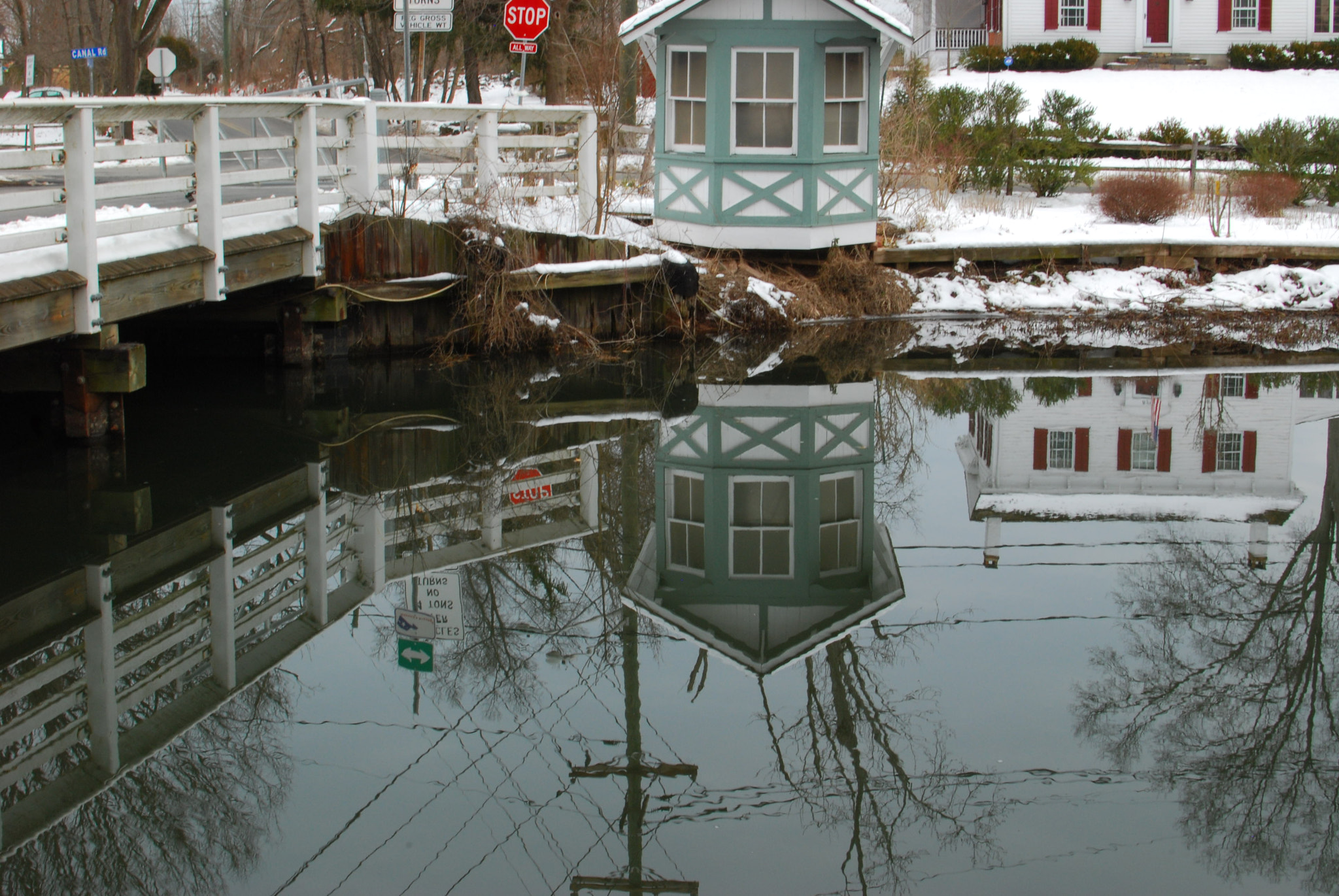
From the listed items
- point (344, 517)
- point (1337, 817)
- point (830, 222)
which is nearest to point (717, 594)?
point (344, 517)

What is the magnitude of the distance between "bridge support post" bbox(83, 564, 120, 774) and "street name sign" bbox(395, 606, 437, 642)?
48.2 inches

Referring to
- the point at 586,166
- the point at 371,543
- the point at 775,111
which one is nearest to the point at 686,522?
the point at 371,543

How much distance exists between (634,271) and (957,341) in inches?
145

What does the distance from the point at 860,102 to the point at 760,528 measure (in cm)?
1004

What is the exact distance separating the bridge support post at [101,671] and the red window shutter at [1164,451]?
22.3 ft

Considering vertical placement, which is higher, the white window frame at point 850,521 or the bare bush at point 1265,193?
the bare bush at point 1265,193

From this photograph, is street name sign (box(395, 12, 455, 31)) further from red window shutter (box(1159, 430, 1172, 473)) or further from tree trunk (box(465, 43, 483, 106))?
tree trunk (box(465, 43, 483, 106))

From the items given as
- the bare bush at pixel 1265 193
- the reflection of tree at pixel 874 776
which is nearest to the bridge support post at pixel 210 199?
the reflection of tree at pixel 874 776

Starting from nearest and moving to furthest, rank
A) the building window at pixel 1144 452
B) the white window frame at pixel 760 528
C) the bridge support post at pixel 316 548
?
the bridge support post at pixel 316 548 → the white window frame at pixel 760 528 → the building window at pixel 1144 452

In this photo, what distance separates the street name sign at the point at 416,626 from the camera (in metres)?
6.45

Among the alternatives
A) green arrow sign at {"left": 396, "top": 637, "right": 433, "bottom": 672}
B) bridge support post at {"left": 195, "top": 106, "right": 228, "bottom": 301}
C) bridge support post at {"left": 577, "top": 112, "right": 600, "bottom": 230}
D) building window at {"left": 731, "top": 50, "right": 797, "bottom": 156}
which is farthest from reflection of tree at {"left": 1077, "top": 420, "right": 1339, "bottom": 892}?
building window at {"left": 731, "top": 50, "right": 797, "bottom": 156}

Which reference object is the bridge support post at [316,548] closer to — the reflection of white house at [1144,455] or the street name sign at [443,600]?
the street name sign at [443,600]

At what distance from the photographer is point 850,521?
8.39 meters

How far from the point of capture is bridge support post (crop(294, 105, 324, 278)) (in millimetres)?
12000
